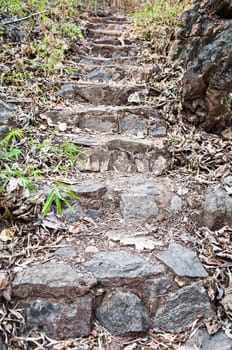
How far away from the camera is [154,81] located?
349 centimetres

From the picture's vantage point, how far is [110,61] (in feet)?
13.7

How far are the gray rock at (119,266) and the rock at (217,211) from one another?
54cm

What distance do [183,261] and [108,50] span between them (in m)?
3.75

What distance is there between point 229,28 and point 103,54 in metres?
2.22

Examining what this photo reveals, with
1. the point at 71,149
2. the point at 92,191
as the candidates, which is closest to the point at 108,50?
the point at 71,149

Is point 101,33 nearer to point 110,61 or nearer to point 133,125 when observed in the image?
point 110,61

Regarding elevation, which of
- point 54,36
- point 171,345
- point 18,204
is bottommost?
point 171,345

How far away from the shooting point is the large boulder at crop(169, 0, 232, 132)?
260 cm

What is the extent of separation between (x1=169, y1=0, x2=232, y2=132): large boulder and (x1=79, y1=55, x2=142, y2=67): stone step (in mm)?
985

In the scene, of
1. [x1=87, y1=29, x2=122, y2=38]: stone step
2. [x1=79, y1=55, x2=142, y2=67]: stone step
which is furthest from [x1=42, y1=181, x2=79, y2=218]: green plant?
[x1=87, y1=29, x2=122, y2=38]: stone step

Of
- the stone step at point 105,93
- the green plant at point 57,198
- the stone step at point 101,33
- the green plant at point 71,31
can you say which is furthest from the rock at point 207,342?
the stone step at point 101,33

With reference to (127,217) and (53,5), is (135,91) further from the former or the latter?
(53,5)

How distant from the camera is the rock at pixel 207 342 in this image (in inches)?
50.9

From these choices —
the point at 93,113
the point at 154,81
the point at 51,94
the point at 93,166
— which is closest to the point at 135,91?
the point at 154,81
